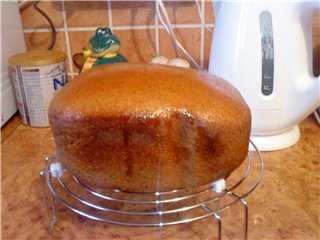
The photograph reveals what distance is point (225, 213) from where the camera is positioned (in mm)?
529

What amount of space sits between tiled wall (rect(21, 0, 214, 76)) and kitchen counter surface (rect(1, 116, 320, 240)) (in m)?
0.34

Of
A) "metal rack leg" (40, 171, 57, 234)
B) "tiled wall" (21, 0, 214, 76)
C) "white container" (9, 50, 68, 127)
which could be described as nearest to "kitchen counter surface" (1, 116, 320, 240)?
"metal rack leg" (40, 171, 57, 234)

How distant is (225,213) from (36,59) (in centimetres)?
52

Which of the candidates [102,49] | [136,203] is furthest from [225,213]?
[102,49]

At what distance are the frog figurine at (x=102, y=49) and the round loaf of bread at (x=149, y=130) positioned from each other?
0.28 metres

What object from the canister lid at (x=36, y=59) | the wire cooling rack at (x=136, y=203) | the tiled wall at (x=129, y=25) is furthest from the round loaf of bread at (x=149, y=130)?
the tiled wall at (x=129, y=25)

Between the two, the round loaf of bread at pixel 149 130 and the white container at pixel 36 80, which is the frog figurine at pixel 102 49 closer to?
the white container at pixel 36 80

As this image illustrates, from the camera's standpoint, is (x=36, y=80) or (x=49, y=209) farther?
(x=36, y=80)

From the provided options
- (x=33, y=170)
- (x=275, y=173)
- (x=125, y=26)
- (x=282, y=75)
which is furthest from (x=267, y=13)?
(x=33, y=170)

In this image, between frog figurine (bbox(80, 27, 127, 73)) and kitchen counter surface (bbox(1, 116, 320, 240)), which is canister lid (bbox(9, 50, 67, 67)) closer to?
frog figurine (bbox(80, 27, 127, 73))

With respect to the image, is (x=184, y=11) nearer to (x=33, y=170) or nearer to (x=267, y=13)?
(x=267, y=13)

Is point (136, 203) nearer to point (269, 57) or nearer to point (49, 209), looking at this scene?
point (49, 209)

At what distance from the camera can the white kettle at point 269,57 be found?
0.61 metres

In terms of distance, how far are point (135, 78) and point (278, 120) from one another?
1.08ft
